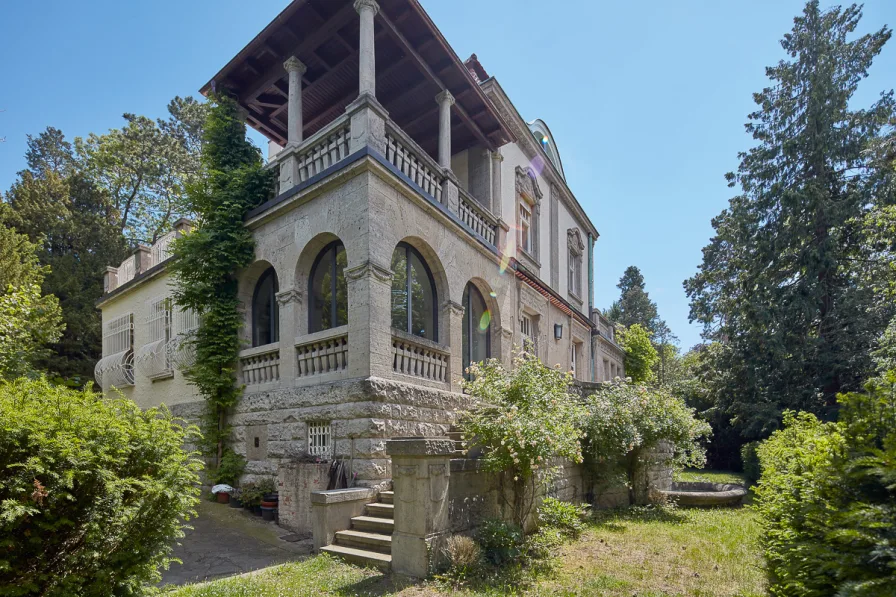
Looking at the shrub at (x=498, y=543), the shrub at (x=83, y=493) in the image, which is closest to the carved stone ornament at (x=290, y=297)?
the shrub at (x=83, y=493)

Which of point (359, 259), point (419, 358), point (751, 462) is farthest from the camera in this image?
point (751, 462)

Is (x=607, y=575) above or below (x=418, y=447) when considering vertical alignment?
below

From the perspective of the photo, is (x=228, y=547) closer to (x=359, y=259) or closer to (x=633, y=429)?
(x=359, y=259)

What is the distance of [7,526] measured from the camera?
10.6 ft

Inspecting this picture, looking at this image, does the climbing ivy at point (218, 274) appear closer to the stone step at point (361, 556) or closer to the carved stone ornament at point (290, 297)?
the carved stone ornament at point (290, 297)

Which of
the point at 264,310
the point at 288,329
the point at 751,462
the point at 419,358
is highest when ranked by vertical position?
the point at 264,310

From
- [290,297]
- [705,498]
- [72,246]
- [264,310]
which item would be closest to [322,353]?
[290,297]

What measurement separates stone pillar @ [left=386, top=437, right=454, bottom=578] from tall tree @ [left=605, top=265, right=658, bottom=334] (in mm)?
47866

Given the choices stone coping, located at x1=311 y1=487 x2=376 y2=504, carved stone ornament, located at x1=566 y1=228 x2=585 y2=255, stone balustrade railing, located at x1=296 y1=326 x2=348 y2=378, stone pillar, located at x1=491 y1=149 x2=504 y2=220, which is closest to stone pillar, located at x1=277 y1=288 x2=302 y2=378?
stone balustrade railing, located at x1=296 y1=326 x2=348 y2=378

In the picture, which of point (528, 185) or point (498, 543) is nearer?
point (498, 543)

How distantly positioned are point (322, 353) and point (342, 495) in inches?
97.6

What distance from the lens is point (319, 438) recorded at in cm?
815

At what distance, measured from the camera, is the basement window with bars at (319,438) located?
8000 millimetres

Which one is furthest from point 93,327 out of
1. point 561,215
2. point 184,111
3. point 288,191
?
point 561,215
